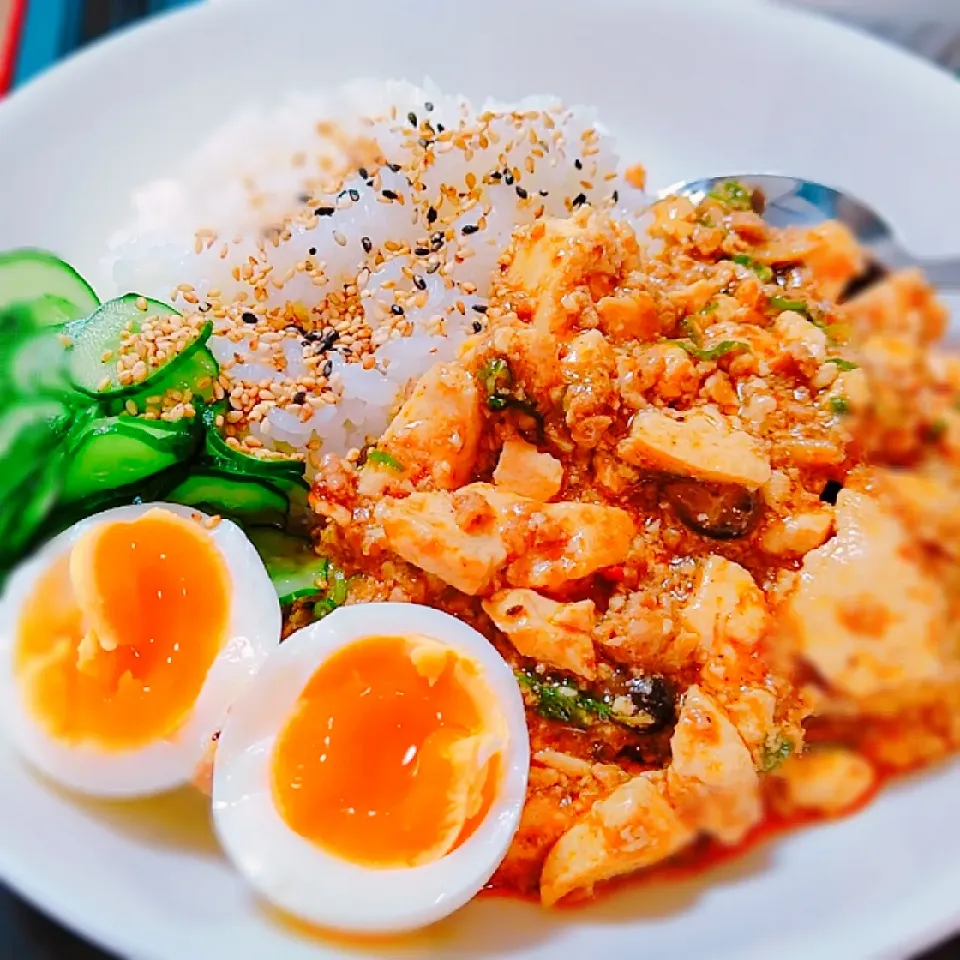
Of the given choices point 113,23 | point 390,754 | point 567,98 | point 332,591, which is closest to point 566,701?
point 390,754

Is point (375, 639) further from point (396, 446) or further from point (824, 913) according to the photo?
point (824, 913)

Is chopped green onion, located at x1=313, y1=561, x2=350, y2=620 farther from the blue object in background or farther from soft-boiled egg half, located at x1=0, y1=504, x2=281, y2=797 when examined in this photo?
the blue object in background

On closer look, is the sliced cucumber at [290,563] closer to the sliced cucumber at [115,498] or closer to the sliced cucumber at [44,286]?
the sliced cucumber at [115,498]

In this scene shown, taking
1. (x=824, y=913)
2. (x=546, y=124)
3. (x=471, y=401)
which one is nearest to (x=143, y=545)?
(x=471, y=401)

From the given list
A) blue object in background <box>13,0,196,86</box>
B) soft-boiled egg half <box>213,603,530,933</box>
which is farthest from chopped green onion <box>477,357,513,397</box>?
blue object in background <box>13,0,196,86</box>

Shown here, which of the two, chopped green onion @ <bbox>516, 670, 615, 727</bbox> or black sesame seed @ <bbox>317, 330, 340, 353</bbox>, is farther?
black sesame seed @ <bbox>317, 330, 340, 353</bbox>

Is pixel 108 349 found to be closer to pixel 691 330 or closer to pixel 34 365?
pixel 34 365

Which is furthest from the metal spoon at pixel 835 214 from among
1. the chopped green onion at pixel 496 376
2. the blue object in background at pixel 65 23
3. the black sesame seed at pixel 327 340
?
the blue object in background at pixel 65 23
